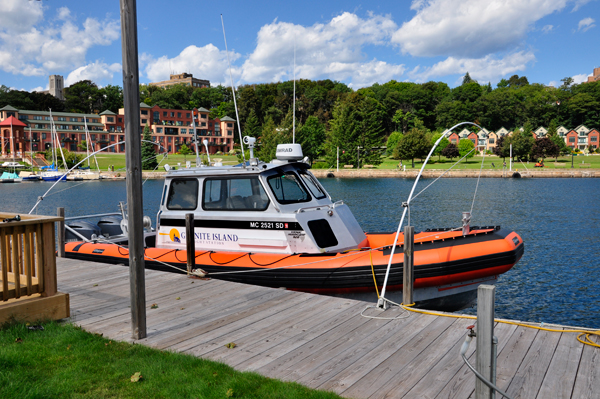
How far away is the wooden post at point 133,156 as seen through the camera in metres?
4.27

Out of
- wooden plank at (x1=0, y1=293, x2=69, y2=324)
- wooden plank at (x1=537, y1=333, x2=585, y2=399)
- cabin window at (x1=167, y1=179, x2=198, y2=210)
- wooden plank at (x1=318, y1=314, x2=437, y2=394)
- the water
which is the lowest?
the water


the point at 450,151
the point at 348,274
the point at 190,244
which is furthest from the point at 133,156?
the point at 450,151

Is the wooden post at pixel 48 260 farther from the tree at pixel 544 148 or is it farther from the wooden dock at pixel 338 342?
the tree at pixel 544 148

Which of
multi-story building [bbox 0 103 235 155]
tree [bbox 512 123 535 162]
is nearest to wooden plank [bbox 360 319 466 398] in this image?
tree [bbox 512 123 535 162]

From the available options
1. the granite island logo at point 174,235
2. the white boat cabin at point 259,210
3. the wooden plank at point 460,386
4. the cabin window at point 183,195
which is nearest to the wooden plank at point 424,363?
the wooden plank at point 460,386

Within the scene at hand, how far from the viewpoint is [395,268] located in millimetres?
6598

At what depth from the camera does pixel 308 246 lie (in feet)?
24.6

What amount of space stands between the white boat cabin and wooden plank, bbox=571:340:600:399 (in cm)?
424

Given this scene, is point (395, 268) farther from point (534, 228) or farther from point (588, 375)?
point (534, 228)

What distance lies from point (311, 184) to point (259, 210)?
1.20 meters

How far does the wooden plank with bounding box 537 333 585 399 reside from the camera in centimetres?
340

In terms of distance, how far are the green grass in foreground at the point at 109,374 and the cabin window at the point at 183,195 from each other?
4.26 m

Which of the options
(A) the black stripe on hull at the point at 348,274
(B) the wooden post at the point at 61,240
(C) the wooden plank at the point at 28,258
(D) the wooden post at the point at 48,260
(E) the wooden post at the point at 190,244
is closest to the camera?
(C) the wooden plank at the point at 28,258

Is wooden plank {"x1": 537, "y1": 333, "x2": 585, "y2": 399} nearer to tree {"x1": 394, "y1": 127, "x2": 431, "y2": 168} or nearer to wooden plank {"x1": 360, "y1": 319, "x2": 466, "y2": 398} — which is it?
wooden plank {"x1": 360, "y1": 319, "x2": 466, "y2": 398}
